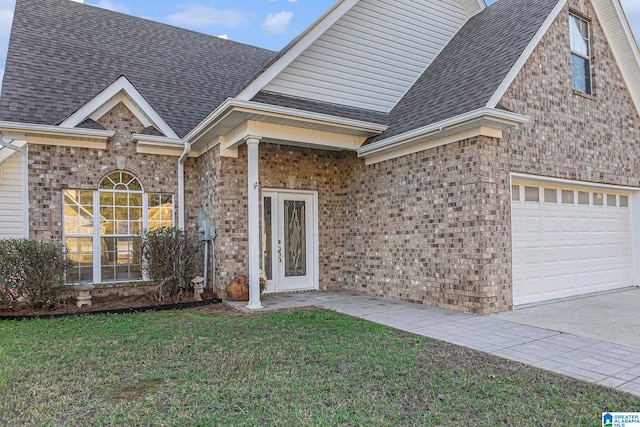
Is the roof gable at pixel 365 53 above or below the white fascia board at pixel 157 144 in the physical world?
above

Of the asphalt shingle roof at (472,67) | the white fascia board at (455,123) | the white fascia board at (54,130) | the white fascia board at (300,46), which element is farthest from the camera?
the white fascia board at (54,130)

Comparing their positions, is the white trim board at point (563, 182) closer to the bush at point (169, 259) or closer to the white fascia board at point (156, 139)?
the bush at point (169, 259)

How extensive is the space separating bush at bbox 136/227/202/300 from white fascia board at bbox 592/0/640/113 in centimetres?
996

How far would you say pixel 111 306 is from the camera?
764 cm

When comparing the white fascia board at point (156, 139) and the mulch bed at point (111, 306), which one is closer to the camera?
the mulch bed at point (111, 306)

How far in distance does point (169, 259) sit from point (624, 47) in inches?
426

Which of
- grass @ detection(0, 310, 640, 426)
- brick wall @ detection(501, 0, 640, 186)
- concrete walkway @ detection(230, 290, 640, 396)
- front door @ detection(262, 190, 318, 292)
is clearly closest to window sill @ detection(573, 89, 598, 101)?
brick wall @ detection(501, 0, 640, 186)

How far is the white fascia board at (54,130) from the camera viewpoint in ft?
25.5

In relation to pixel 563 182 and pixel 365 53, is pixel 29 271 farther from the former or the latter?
pixel 563 182

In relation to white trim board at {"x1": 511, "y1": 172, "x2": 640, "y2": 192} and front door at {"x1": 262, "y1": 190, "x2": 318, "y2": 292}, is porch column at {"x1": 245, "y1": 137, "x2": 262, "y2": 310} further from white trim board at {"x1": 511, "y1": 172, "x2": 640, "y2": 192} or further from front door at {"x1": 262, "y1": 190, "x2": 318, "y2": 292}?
white trim board at {"x1": 511, "y1": 172, "x2": 640, "y2": 192}

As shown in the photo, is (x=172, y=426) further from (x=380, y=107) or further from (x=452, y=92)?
(x=380, y=107)

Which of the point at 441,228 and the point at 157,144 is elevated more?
the point at 157,144

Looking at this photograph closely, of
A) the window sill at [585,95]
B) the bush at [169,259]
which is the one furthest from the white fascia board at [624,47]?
the bush at [169,259]

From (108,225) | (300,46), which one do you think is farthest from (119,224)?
(300,46)
